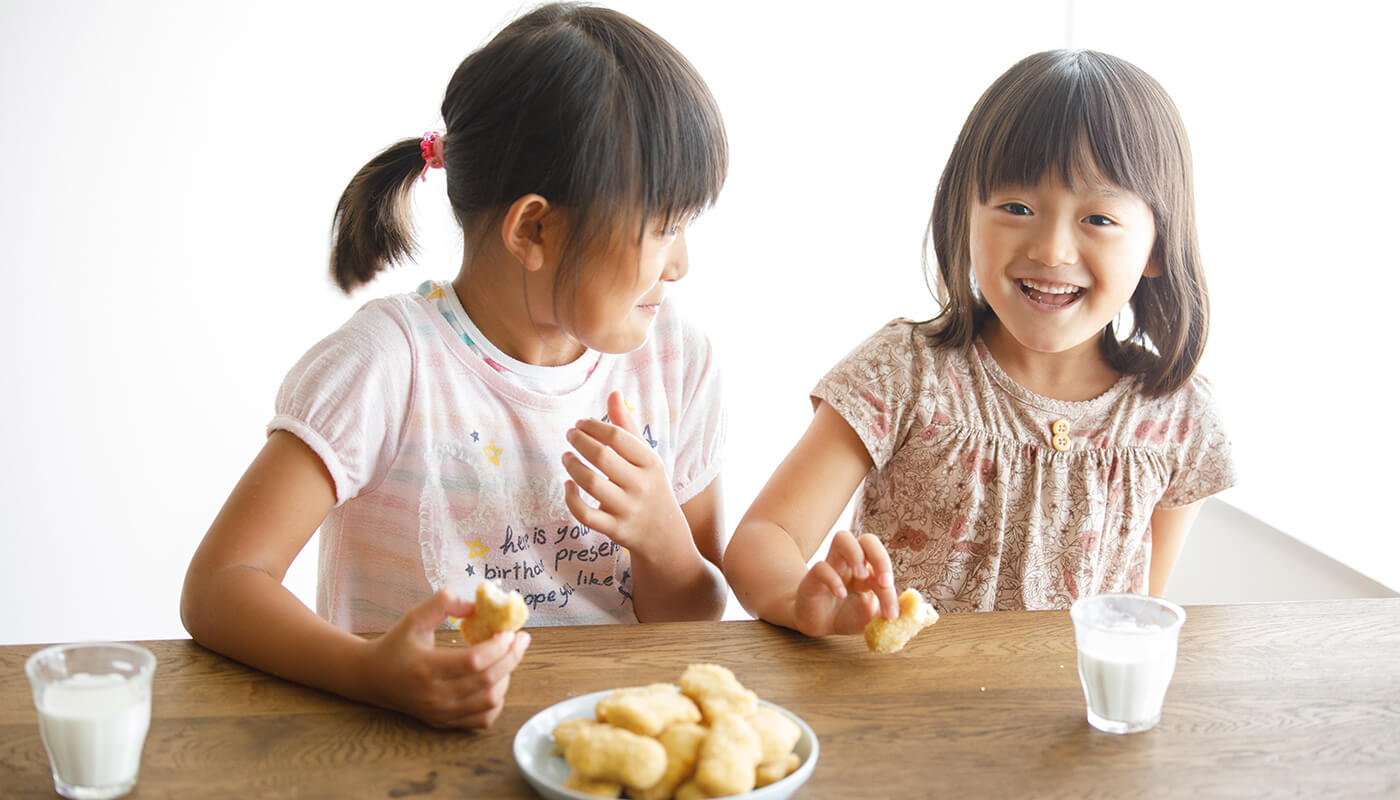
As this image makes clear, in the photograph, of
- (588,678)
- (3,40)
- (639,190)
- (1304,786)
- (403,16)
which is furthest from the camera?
(403,16)

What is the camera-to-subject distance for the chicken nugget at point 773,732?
727mm

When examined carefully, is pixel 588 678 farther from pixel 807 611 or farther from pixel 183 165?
pixel 183 165

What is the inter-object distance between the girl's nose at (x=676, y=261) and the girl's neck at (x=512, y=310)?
12cm

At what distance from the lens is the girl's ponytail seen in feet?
4.20

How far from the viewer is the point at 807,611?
0.99 metres

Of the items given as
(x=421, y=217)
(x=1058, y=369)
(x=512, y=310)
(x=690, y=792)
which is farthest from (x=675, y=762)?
(x=421, y=217)

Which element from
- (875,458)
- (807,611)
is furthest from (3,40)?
(807,611)

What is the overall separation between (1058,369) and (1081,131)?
0.93ft

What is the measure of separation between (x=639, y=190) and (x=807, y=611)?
0.41m

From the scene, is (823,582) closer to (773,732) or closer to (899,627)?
(899,627)

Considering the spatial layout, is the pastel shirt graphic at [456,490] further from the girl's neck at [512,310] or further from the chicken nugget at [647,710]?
the chicken nugget at [647,710]

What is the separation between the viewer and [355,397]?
3.71 ft

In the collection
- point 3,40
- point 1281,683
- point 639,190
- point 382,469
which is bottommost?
point 1281,683

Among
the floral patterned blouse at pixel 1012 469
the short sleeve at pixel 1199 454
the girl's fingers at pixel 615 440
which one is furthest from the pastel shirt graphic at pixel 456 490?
the short sleeve at pixel 1199 454
